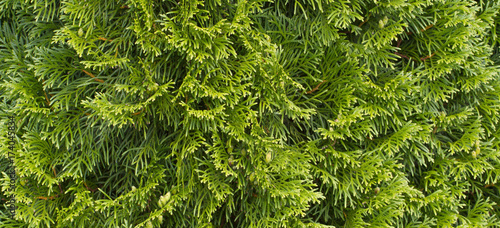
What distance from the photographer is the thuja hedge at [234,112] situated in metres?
1.94

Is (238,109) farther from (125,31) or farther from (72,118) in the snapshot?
(72,118)

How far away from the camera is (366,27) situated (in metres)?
2.32

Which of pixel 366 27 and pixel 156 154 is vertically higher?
pixel 366 27

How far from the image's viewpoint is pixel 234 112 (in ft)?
6.52

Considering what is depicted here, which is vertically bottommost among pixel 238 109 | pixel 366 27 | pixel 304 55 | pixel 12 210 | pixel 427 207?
pixel 12 210

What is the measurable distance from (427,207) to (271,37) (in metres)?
1.48

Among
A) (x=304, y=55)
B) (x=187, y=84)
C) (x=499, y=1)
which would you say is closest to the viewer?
(x=187, y=84)

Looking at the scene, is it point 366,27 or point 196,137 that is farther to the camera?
point 366,27

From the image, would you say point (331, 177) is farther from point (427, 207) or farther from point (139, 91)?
point (139, 91)

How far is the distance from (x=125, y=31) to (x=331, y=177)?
140cm

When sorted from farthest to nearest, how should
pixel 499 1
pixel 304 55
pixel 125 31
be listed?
pixel 499 1 → pixel 304 55 → pixel 125 31

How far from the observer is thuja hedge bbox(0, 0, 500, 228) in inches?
76.5

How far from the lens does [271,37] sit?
2172 millimetres

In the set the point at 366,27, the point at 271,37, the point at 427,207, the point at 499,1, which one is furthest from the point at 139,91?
the point at 499,1
